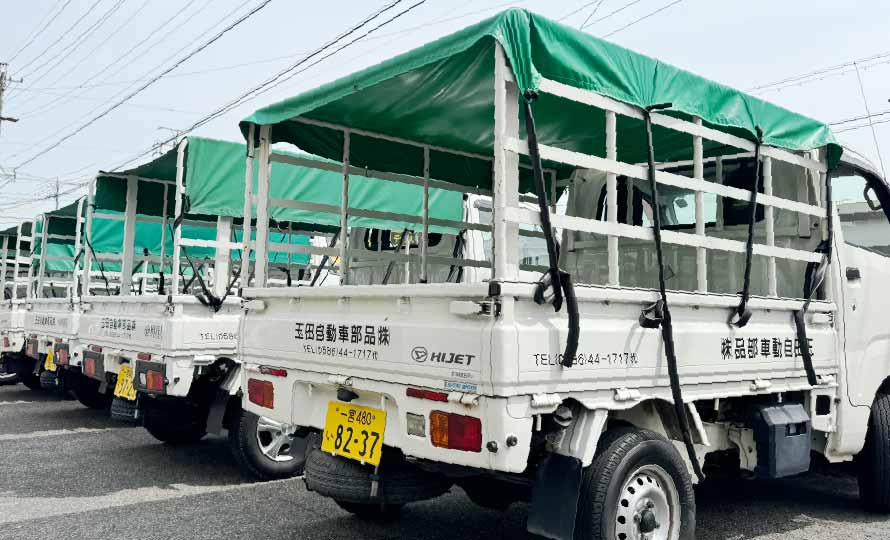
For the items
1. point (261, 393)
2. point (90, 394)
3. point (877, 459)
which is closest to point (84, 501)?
point (261, 393)

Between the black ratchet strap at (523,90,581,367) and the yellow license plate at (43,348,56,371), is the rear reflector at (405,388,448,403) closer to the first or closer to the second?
the black ratchet strap at (523,90,581,367)

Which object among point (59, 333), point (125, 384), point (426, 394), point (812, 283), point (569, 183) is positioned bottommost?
point (125, 384)

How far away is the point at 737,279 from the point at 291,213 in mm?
4330

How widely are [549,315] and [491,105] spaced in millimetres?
1920

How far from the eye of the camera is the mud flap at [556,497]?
9.63 feet

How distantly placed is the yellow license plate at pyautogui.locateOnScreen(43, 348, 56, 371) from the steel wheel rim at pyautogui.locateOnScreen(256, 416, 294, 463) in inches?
139

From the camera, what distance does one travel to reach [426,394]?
3.08 m

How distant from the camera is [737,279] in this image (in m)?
4.71

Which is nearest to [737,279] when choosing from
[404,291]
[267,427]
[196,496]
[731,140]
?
[731,140]

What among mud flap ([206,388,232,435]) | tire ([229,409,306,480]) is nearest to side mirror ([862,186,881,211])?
tire ([229,409,306,480])

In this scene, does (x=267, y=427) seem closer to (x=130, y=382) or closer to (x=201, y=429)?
(x=201, y=429)

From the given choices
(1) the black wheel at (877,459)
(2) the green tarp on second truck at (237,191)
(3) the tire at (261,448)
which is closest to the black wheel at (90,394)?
(2) the green tarp on second truck at (237,191)

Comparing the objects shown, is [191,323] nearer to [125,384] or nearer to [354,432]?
[125,384]

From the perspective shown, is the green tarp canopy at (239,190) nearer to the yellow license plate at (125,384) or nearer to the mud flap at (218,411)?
the yellow license plate at (125,384)
